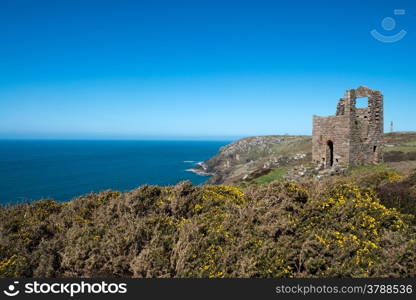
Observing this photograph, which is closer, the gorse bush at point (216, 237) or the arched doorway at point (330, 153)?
the gorse bush at point (216, 237)

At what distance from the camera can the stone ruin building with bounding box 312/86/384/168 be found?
20.9m

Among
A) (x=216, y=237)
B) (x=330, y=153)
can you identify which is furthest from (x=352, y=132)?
(x=216, y=237)

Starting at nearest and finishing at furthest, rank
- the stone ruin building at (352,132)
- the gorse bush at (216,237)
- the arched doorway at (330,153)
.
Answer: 1. the gorse bush at (216,237)
2. the stone ruin building at (352,132)
3. the arched doorway at (330,153)

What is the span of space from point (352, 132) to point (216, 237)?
1856 centimetres

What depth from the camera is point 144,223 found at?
24.5ft

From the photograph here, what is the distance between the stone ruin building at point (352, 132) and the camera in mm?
20938

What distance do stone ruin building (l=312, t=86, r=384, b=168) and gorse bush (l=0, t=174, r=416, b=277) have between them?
13.7m

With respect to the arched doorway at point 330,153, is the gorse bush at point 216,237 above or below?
below

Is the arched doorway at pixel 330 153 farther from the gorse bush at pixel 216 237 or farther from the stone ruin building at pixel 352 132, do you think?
the gorse bush at pixel 216 237

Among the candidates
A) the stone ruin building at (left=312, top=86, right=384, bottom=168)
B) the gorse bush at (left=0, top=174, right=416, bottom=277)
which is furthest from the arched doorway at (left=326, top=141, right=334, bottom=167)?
the gorse bush at (left=0, top=174, right=416, bottom=277)

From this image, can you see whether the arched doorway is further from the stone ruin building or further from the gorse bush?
the gorse bush

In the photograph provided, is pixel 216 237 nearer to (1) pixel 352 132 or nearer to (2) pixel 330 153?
(1) pixel 352 132

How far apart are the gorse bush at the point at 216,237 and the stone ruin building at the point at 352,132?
13.7 metres

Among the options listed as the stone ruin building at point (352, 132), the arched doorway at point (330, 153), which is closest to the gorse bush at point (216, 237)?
the stone ruin building at point (352, 132)
